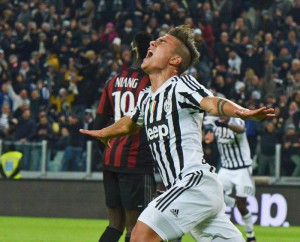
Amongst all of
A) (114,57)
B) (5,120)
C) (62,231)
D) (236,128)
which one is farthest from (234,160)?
(114,57)

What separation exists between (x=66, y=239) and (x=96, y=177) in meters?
4.63

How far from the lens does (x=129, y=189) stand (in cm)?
830

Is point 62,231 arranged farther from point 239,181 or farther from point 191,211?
point 191,211

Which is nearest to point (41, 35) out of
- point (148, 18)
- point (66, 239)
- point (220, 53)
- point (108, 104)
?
point (148, 18)

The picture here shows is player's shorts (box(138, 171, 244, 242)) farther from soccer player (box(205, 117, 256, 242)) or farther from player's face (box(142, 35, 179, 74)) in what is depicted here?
soccer player (box(205, 117, 256, 242))

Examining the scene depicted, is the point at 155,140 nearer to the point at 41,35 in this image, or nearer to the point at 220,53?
the point at 220,53

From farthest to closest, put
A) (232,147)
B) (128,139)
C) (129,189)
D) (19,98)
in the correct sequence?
(19,98)
(232,147)
(128,139)
(129,189)

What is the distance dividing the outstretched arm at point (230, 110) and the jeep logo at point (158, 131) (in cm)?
35

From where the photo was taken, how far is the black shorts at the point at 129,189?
8266 millimetres

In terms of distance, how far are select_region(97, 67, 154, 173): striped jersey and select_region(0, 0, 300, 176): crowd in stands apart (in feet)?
28.8

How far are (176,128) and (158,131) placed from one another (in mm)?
128

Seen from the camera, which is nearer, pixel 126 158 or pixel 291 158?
pixel 126 158

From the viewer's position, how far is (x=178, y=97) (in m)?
6.23

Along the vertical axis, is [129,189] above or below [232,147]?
below
